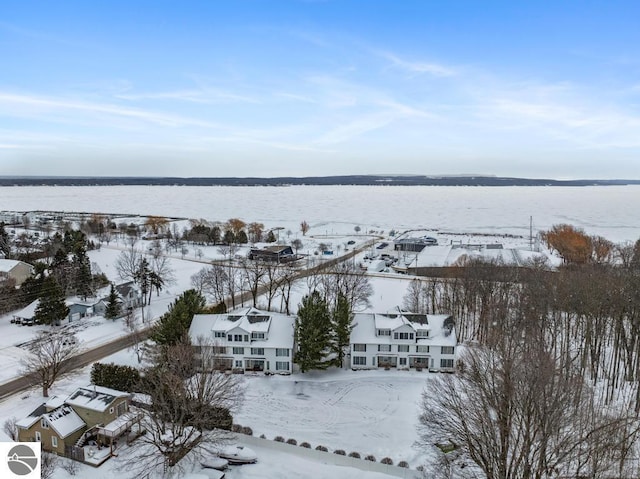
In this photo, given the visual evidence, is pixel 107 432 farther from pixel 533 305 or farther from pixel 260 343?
pixel 533 305

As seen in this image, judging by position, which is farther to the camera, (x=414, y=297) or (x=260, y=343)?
(x=414, y=297)

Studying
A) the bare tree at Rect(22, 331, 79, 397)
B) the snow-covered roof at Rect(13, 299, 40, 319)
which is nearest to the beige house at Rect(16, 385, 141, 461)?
the bare tree at Rect(22, 331, 79, 397)

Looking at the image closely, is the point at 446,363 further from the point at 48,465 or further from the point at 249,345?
the point at 48,465

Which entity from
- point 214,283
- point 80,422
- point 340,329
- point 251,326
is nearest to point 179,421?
point 80,422

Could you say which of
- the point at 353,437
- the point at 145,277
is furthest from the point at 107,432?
the point at 145,277

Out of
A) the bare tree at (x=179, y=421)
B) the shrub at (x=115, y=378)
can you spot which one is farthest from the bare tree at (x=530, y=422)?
the shrub at (x=115, y=378)

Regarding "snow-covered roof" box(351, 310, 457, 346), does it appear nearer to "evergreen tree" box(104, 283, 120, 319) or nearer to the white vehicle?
the white vehicle

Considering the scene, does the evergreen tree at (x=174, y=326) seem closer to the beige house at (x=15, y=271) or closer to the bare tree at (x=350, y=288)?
the bare tree at (x=350, y=288)
